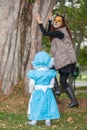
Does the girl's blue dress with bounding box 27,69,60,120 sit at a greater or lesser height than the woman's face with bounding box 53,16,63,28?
lesser

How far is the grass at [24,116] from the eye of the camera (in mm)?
7291

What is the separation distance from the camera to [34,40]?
9.34m

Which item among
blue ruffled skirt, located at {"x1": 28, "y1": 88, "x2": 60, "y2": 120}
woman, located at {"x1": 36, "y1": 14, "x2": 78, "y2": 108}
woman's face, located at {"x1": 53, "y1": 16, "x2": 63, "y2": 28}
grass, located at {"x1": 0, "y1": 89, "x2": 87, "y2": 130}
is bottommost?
grass, located at {"x1": 0, "y1": 89, "x2": 87, "y2": 130}

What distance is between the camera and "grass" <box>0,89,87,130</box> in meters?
7.29

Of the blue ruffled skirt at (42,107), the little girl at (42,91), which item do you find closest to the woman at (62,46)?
the little girl at (42,91)

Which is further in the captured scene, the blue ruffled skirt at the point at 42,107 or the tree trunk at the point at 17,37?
the tree trunk at the point at 17,37

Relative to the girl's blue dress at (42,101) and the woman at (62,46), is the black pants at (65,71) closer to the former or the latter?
the woman at (62,46)

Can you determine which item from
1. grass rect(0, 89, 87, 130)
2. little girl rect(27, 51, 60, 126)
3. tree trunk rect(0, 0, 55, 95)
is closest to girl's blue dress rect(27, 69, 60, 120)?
little girl rect(27, 51, 60, 126)

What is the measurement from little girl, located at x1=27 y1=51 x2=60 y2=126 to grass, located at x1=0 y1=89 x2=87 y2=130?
22 cm

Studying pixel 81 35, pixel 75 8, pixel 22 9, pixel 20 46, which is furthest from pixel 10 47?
pixel 81 35

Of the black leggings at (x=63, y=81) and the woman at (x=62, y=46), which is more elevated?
the woman at (x=62, y=46)

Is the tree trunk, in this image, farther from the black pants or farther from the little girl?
the little girl

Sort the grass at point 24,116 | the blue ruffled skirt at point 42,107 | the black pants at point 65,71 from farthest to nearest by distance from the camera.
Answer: the black pants at point 65,71 → the grass at point 24,116 → the blue ruffled skirt at point 42,107

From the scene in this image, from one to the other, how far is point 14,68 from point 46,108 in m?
2.26
